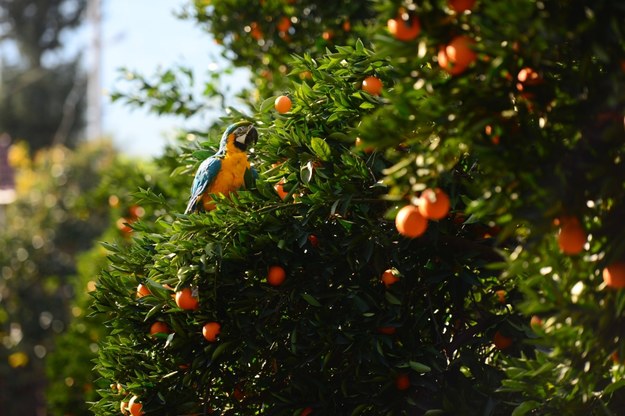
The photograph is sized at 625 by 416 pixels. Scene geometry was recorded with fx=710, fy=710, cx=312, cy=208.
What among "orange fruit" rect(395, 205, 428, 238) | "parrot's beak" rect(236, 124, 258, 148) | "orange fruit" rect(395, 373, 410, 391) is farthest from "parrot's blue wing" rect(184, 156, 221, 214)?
"orange fruit" rect(395, 205, 428, 238)

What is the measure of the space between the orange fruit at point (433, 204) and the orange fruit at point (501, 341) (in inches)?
37.2

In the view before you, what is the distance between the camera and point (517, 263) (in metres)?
1.68

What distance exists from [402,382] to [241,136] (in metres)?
1.11

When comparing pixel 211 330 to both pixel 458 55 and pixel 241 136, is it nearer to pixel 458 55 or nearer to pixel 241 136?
pixel 241 136

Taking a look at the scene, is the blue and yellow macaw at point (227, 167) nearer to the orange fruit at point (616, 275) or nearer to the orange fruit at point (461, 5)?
the orange fruit at point (461, 5)

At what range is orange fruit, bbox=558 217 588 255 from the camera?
1.65 metres

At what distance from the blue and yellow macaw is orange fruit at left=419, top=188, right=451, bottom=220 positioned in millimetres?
1075

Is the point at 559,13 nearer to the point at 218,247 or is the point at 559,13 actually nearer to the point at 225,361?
the point at 218,247

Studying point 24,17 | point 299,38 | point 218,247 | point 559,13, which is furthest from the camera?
point 24,17

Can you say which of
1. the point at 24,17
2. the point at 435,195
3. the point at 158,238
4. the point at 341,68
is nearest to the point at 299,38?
the point at 341,68

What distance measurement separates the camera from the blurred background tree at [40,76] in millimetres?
21047

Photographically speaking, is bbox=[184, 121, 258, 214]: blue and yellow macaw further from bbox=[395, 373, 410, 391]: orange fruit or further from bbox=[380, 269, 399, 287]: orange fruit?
bbox=[395, 373, 410, 391]: orange fruit

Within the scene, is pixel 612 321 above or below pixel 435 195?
below

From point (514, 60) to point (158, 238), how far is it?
145 centimetres
